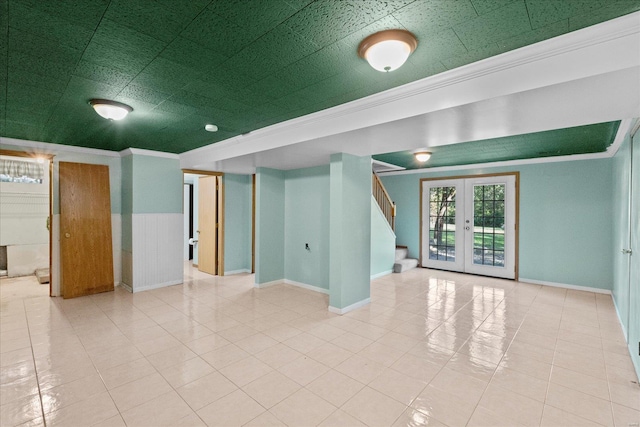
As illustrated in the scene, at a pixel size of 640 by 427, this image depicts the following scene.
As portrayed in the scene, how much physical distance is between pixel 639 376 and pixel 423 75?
3.04m

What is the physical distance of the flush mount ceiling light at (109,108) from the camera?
289cm

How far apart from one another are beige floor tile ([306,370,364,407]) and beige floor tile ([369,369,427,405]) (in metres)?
0.16

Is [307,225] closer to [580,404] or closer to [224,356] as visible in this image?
[224,356]

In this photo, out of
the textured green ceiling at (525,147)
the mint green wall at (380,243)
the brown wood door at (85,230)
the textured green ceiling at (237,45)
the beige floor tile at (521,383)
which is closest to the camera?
the textured green ceiling at (237,45)

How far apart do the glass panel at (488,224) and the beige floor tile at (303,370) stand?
5.31 m

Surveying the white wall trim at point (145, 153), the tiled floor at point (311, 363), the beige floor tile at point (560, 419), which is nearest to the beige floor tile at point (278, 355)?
the tiled floor at point (311, 363)

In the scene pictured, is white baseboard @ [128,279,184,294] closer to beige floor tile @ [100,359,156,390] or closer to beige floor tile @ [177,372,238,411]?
beige floor tile @ [100,359,156,390]

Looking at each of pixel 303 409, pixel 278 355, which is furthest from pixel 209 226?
pixel 303 409

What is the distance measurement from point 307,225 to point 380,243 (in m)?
1.95

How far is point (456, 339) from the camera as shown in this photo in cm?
327

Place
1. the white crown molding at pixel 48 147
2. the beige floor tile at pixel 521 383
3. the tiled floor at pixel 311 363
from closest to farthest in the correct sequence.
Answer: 1. the tiled floor at pixel 311 363
2. the beige floor tile at pixel 521 383
3. the white crown molding at pixel 48 147

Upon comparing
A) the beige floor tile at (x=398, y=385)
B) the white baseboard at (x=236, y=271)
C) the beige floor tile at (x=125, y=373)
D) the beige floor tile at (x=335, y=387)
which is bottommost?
the beige floor tile at (x=335, y=387)

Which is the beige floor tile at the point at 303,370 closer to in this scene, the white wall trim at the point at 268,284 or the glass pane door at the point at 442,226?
the white wall trim at the point at 268,284

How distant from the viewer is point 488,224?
6.50 m
